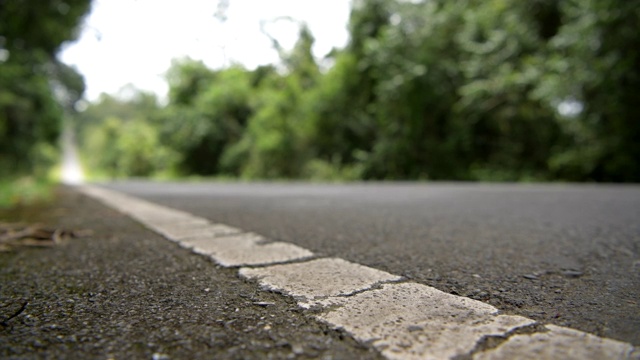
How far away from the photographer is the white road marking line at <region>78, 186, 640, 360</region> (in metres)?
0.61

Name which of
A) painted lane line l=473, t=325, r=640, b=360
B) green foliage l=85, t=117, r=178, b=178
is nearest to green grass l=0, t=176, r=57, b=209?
painted lane line l=473, t=325, r=640, b=360

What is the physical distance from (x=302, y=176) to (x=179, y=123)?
8.36 m

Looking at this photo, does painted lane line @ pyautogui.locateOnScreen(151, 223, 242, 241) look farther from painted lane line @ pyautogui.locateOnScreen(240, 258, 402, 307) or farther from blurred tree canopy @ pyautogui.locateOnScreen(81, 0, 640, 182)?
blurred tree canopy @ pyautogui.locateOnScreen(81, 0, 640, 182)

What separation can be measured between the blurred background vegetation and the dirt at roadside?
5.70 metres

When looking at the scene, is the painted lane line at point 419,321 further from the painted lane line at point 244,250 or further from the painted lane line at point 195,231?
the painted lane line at point 195,231

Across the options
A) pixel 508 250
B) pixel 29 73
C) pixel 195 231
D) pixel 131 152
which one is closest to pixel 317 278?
pixel 508 250

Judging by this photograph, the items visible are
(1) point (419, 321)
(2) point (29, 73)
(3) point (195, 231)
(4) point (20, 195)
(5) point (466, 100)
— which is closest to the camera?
(1) point (419, 321)

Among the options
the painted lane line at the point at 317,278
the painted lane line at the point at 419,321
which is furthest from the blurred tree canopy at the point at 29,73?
the painted lane line at the point at 419,321

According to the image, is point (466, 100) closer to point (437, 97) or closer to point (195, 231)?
point (437, 97)

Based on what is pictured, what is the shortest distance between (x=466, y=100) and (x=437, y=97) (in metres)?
1.10

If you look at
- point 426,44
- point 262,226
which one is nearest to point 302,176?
point 426,44

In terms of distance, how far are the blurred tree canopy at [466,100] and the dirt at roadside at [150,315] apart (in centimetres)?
665

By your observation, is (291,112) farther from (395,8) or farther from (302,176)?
(395,8)

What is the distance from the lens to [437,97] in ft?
29.8
